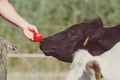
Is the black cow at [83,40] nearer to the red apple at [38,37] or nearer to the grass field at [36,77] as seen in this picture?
the red apple at [38,37]

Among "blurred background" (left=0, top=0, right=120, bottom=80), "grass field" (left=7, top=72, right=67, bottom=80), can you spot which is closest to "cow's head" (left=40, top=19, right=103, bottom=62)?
"grass field" (left=7, top=72, right=67, bottom=80)

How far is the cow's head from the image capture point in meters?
3.81

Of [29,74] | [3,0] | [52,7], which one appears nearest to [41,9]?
[52,7]

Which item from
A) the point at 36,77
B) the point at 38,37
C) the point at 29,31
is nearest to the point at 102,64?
the point at 38,37

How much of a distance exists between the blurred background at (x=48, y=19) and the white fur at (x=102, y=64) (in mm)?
2924

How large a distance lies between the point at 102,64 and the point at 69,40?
12.6 inches

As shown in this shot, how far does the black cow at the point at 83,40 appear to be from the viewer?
12.4 ft

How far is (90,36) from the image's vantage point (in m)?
3.78

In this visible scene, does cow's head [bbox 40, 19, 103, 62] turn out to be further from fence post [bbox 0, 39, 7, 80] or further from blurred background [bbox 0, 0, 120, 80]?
blurred background [bbox 0, 0, 120, 80]

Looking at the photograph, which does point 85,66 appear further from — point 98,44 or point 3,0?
point 3,0

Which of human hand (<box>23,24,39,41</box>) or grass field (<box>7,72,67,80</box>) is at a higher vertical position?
grass field (<box>7,72,67,80</box>)

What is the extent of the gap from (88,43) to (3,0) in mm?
573

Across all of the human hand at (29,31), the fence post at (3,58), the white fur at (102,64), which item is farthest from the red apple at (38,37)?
the white fur at (102,64)

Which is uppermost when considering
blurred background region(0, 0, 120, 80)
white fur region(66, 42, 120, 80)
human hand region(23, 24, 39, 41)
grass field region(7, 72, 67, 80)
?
blurred background region(0, 0, 120, 80)
